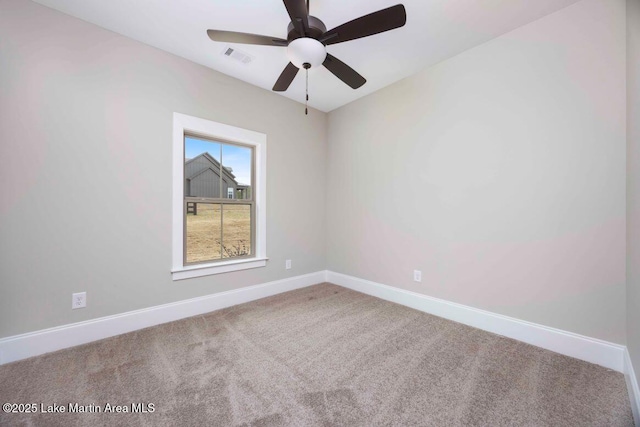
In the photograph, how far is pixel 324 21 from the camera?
83.0 inches

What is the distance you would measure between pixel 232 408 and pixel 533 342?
2403 millimetres

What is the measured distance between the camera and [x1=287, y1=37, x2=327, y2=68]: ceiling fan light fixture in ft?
5.47

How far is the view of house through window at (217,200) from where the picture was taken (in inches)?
110

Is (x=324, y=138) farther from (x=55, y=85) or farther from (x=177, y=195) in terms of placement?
(x=55, y=85)

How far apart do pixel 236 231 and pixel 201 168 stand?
0.87 metres

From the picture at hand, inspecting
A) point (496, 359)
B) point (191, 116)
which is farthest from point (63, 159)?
point (496, 359)

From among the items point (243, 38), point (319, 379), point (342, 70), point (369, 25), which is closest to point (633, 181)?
point (369, 25)

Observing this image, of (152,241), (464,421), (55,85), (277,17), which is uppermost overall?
(277,17)

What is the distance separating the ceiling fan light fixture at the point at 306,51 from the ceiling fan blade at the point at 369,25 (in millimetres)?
88

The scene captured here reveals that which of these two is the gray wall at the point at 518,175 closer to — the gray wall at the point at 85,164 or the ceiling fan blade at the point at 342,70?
the ceiling fan blade at the point at 342,70

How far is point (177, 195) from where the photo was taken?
101 inches

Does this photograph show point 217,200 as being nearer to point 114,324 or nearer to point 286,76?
point 114,324

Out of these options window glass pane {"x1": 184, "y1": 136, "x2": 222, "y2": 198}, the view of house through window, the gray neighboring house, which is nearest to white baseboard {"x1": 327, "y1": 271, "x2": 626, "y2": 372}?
the view of house through window

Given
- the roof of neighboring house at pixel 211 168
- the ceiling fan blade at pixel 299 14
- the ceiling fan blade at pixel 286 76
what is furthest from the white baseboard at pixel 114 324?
the ceiling fan blade at pixel 299 14
